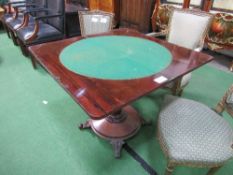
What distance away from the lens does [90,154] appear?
55.9 inches

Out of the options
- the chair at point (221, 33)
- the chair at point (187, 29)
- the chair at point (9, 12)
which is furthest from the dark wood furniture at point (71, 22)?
the chair at point (221, 33)

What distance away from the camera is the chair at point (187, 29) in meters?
1.66

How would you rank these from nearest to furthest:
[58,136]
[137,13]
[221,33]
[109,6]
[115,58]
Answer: [115,58]
[58,136]
[221,33]
[137,13]
[109,6]

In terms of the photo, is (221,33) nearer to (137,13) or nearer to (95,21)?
(137,13)

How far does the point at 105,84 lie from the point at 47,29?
220cm

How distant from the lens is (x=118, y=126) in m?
1.58

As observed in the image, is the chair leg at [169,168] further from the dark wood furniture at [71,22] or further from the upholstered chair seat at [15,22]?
the upholstered chair seat at [15,22]

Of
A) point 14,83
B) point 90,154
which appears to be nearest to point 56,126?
point 90,154

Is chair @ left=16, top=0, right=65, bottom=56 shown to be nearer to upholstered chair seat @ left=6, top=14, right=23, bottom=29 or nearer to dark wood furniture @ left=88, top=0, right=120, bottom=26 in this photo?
upholstered chair seat @ left=6, top=14, right=23, bottom=29

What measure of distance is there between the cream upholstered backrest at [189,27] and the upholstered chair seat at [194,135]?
82cm

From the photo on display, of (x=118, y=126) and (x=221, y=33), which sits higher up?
(x=221, y=33)

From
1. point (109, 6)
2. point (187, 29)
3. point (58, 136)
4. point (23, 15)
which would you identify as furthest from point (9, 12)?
point (187, 29)

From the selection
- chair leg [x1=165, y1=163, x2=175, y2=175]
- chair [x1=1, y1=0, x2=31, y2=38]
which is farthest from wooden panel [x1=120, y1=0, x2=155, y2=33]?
chair leg [x1=165, y1=163, x2=175, y2=175]

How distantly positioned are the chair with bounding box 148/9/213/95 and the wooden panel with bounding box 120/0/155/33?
5.08 ft
